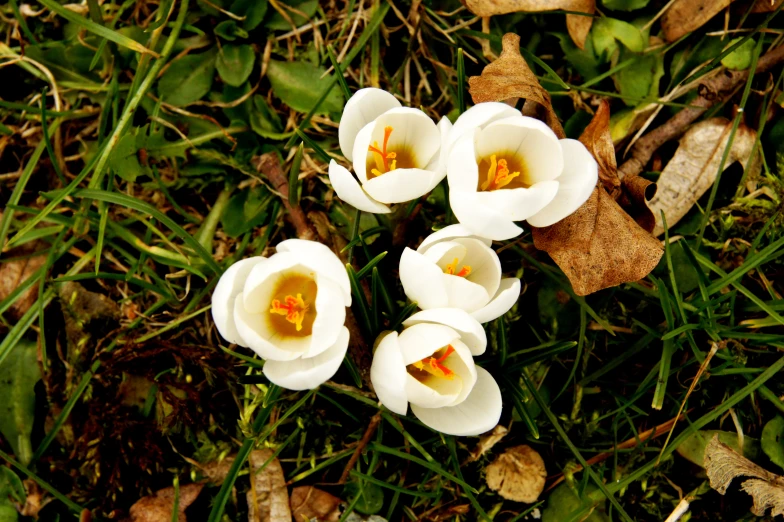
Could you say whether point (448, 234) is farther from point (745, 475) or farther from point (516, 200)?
point (745, 475)

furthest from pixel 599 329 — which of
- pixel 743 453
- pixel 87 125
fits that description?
pixel 87 125

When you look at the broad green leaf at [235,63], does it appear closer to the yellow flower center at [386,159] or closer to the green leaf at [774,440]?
the yellow flower center at [386,159]

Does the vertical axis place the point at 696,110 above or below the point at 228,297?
above

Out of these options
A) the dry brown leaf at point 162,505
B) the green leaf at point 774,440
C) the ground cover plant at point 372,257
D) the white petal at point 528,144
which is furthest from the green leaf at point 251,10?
the green leaf at point 774,440

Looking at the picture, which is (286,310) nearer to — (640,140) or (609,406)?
(609,406)

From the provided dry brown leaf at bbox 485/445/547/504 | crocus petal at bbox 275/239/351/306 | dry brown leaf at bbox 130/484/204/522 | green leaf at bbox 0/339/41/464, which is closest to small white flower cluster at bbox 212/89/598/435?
crocus petal at bbox 275/239/351/306

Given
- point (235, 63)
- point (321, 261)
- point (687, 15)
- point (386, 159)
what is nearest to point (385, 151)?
point (386, 159)
